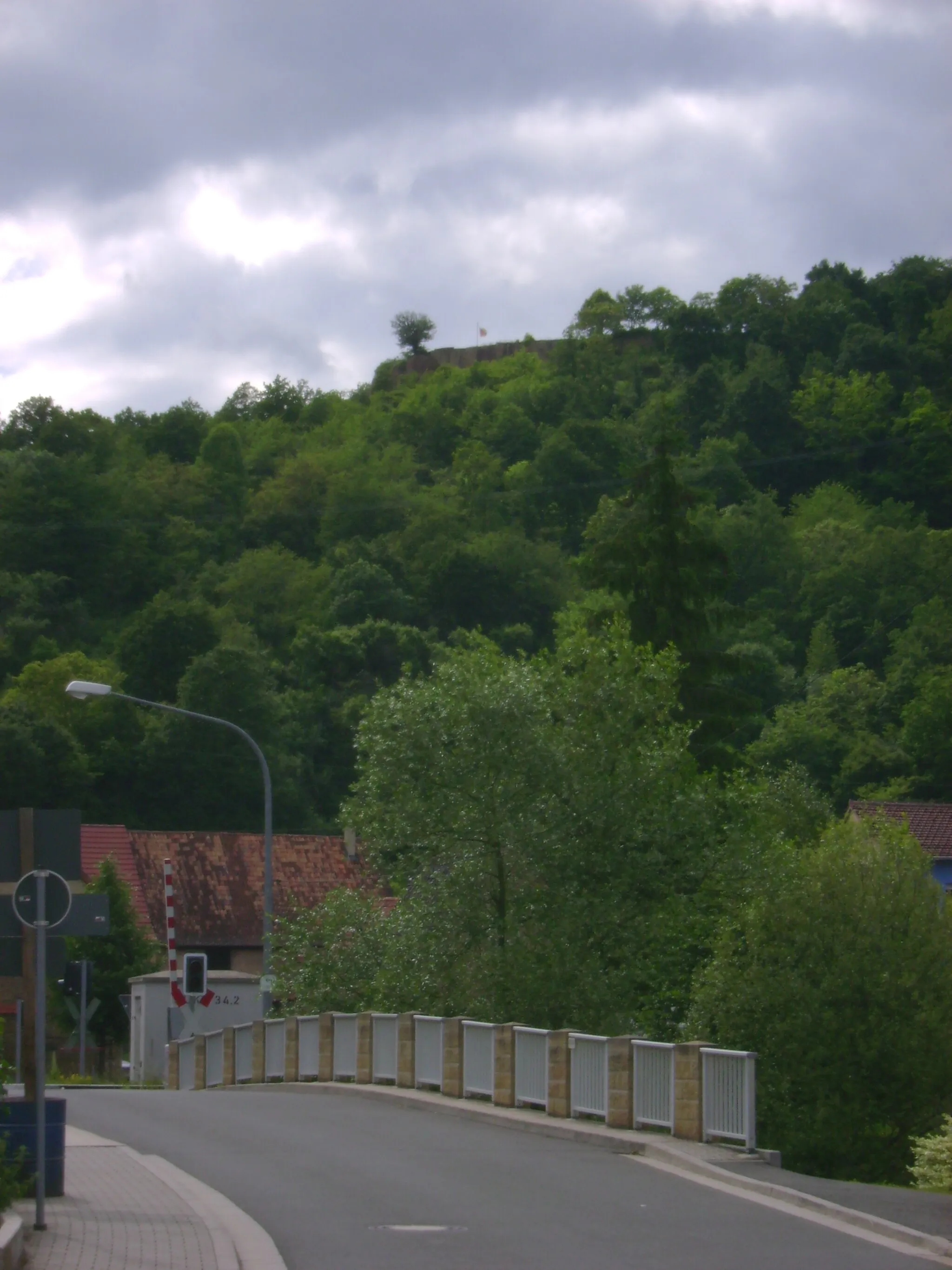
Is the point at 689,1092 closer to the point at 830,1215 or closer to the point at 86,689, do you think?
the point at 830,1215

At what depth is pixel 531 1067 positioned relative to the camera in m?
19.3

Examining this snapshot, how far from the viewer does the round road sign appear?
11.4m

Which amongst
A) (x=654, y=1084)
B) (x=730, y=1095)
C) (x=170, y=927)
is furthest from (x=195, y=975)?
(x=730, y=1095)

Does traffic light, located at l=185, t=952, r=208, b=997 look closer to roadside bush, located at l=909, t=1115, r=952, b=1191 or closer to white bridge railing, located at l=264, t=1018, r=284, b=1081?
white bridge railing, located at l=264, t=1018, r=284, b=1081

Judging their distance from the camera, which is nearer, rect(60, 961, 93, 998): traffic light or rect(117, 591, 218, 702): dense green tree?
rect(60, 961, 93, 998): traffic light

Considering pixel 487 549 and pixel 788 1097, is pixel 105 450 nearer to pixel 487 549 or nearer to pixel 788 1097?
pixel 487 549

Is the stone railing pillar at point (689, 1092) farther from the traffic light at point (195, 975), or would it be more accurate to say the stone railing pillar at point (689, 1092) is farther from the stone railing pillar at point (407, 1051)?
the traffic light at point (195, 975)

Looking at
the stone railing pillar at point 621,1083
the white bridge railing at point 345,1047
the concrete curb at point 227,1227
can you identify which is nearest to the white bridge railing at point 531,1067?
the stone railing pillar at point 621,1083

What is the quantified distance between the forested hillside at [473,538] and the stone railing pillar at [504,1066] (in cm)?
2181

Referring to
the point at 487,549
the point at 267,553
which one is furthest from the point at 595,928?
the point at 267,553

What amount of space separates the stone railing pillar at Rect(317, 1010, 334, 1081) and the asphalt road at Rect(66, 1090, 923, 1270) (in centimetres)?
589

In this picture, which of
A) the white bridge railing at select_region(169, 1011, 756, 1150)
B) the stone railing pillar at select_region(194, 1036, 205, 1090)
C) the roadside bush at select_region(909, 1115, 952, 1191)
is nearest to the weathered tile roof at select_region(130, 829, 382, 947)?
the stone railing pillar at select_region(194, 1036, 205, 1090)

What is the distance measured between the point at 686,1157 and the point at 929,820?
154ft

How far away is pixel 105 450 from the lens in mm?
122750
